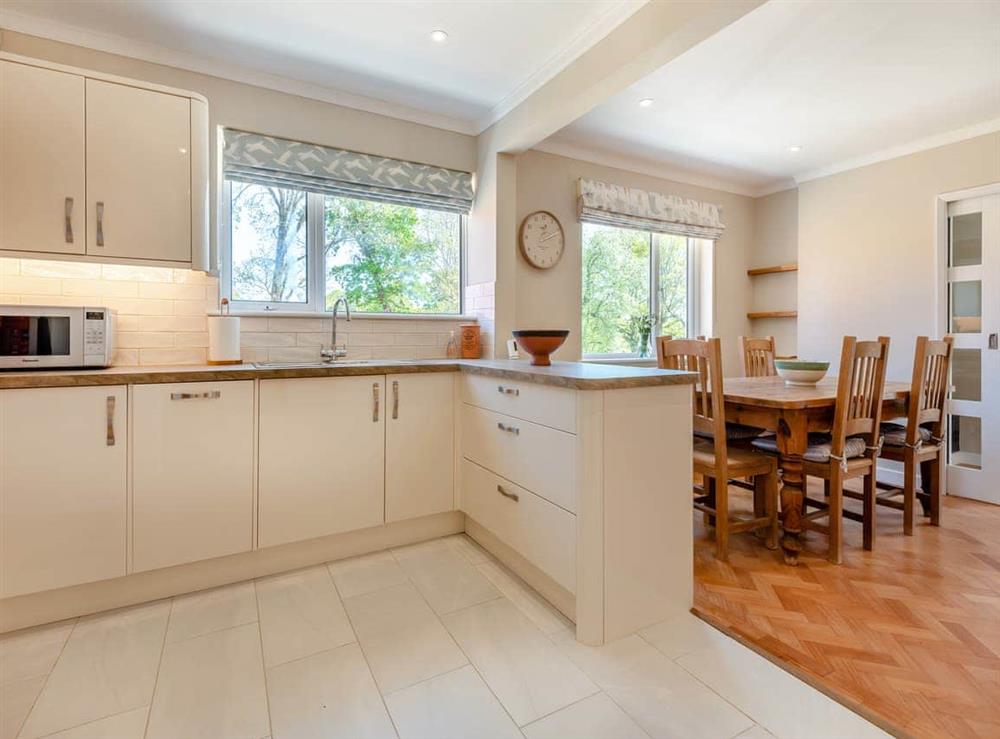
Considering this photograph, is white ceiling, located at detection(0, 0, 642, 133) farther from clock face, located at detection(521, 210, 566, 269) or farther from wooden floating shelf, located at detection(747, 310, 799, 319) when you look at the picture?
wooden floating shelf, located at detection(747, 310, 799, 319)

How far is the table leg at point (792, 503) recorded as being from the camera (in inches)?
91.5

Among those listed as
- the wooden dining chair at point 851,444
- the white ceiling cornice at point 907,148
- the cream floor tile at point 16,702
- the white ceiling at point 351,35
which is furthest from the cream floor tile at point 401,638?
the white ceiling cornice at point 907,148

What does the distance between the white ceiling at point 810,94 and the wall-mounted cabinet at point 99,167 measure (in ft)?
7.55

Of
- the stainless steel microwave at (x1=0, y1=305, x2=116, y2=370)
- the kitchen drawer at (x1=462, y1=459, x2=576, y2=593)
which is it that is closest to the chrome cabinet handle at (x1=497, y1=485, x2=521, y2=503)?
the kitchen drawer at (x1=462, y1=459, x2=576, y2=593)

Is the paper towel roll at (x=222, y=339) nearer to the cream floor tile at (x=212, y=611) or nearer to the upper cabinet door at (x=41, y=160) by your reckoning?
the upper cabinet door at (x=41, y=160)

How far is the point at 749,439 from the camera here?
2.78m

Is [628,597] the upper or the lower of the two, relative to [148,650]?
upper

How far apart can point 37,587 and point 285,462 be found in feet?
2.90

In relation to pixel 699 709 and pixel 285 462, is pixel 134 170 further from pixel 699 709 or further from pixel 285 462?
pixel 699 709

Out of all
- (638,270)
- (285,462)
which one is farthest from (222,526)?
(638,270)

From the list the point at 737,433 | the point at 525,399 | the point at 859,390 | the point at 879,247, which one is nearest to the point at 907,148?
the point at 879,247

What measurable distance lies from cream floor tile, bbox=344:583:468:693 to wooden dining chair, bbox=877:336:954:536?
98.4 inches

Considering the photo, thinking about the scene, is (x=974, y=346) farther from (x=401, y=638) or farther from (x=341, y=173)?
(x=341, y=173)

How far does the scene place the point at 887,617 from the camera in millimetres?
1848
